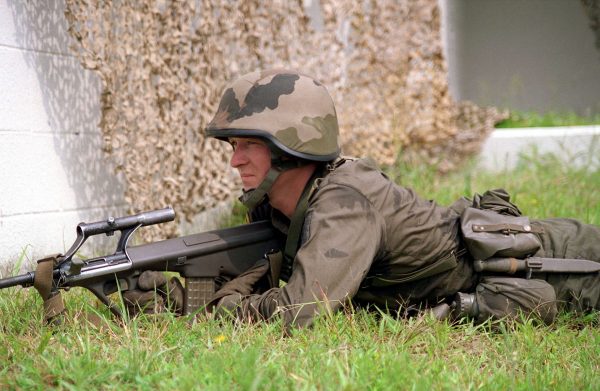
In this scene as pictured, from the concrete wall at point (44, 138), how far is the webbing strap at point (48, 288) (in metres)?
1.14

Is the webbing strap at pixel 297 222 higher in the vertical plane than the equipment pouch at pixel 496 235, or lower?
higher

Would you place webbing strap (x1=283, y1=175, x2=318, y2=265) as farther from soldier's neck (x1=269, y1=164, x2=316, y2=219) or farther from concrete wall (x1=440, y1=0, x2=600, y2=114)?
concrete wall (x1=440, y1=0, x2=600, y2=114)

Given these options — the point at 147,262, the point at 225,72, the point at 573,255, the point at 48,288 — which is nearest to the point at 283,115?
the point at 147,262

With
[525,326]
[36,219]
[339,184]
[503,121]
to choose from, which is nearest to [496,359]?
[525,326]

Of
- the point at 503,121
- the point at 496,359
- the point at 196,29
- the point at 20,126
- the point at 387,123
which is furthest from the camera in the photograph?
the point at 503,121

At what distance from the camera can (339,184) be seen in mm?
3166

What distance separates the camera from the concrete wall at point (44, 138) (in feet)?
13.2

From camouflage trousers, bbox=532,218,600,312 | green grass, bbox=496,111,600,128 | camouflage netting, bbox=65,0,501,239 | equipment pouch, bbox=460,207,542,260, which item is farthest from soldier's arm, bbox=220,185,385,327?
green grass, bbox=496,111,600,128

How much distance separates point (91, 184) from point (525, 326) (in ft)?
8.76

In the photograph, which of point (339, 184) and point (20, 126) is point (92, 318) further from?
point (20, 126)

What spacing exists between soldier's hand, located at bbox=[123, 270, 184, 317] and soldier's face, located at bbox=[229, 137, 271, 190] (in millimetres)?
543

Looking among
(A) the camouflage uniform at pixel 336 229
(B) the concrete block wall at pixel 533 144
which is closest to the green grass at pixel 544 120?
(B) the concrete block wall at pixel 533 144

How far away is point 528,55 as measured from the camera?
1023cm

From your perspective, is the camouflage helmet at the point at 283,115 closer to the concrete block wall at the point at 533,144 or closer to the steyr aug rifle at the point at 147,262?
the steyr aug rifle at the point at 147,262
